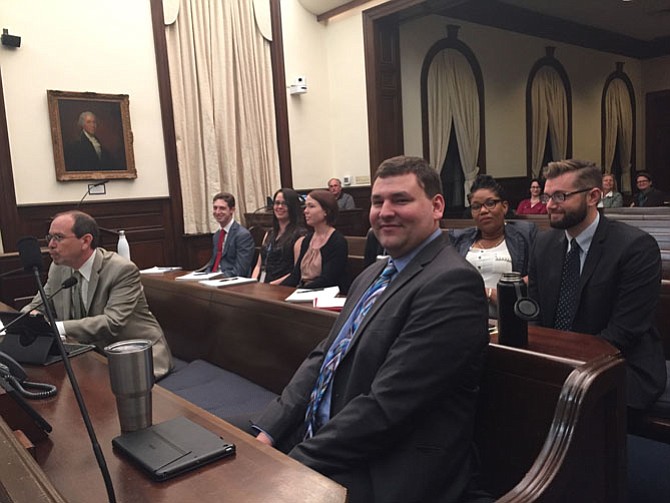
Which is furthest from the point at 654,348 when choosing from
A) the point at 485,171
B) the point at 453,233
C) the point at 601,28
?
the point at 601,28

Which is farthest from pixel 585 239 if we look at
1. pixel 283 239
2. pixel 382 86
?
pixel 382 86

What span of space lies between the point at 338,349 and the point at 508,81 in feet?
30.3

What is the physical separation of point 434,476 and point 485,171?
344 inches

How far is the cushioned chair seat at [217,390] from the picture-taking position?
97.9 inches

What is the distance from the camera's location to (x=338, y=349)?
176cm

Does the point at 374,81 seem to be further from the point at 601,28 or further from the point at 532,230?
the point at 601,28

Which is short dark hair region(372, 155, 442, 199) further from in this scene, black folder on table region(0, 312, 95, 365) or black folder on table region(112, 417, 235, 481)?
black folder on table region(0, 312, 95, 365)

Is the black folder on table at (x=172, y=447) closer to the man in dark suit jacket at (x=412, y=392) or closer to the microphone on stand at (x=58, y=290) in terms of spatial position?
the man in dark suit jacket at (x=412, y=392)

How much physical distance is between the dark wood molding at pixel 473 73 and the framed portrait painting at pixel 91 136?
4.13m

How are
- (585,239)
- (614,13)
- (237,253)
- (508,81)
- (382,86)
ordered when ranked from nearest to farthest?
(585,239) < (237,253) < (382,86) < (614,13) < (508,81)

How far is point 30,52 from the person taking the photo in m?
6.07

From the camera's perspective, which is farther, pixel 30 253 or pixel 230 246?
pixel 230 246

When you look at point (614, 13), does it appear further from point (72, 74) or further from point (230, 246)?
point (72, 74)

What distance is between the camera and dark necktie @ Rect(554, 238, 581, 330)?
88.0 inches
